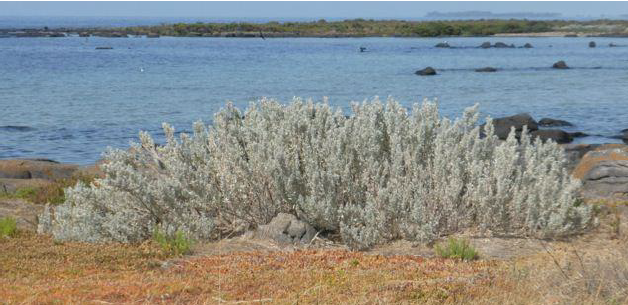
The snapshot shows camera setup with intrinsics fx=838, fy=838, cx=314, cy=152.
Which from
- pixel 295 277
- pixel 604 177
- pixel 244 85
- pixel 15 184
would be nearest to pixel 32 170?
pixel 15 184

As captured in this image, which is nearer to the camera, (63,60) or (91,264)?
(91,264)

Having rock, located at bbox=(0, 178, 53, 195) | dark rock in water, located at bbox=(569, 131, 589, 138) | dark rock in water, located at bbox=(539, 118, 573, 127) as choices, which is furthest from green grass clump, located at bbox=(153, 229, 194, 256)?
dark rock in water, located at bbox=(539, 118, 573, 127)

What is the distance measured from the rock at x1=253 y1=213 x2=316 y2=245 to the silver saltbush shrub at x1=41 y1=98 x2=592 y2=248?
0.18 metres

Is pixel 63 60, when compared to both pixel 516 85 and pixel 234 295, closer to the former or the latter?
pixel 516 85

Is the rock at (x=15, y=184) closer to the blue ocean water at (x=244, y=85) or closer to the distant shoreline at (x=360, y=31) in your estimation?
the blue ocean water at (x=244, y=85)

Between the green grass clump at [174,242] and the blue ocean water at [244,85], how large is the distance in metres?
16.1

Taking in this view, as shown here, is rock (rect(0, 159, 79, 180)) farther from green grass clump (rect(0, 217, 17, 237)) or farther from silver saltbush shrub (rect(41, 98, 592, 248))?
green grass clump (rect(0, 217, 17, 237))

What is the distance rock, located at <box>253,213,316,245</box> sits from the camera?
948 cm

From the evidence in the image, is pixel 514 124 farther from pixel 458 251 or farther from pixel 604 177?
pixel 458 251

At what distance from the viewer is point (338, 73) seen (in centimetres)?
5572

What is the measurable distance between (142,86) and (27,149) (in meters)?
20.7

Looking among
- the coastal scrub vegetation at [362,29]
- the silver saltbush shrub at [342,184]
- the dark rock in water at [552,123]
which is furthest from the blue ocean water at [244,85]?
the coastal scrub vegetation at [362,29]

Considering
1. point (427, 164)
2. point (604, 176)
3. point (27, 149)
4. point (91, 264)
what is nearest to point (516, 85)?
point (27, 149)

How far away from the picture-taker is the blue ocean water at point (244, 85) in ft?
104
